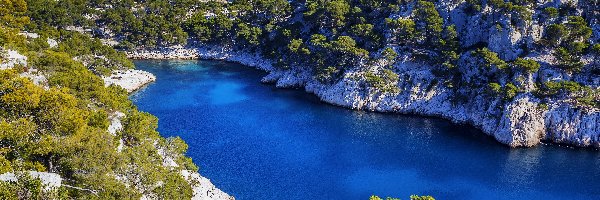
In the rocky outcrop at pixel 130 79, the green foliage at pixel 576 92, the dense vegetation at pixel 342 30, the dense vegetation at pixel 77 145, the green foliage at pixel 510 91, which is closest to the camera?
the dense vegetation at pixel 77 145

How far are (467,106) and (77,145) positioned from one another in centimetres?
5966

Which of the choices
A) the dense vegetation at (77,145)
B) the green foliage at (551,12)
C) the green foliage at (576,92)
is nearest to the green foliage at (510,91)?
the green foliage at (576,92)

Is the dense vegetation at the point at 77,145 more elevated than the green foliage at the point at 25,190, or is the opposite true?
the green foliage at the point at 25,190

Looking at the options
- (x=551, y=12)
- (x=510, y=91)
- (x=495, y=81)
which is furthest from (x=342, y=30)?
(x=510, y=91)

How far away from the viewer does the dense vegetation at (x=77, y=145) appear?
125ft

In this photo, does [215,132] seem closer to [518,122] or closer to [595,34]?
[518,122]

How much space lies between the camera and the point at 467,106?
267ft

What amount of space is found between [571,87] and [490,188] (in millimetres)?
22465

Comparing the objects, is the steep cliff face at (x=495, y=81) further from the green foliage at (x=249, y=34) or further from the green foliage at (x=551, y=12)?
the green foliage at (x=249, y=34)

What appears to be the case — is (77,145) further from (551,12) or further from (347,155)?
(551,12)

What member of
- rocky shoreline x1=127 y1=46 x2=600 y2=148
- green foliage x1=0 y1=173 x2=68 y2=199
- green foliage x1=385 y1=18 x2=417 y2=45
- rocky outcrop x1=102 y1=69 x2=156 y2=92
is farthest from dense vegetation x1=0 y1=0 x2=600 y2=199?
rocky outcrop x1=102 y1=69 x2=156 y2=92

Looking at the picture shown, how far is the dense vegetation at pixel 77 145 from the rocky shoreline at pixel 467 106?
126 ft

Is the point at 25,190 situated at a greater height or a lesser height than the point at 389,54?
lesser

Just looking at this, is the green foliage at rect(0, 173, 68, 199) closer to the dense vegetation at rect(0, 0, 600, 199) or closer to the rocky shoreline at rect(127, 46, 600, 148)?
the dense vegetation at rect(0, 0, 600, 199)
